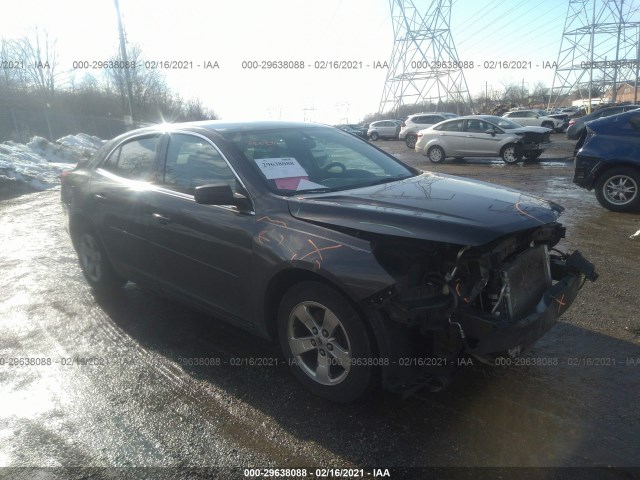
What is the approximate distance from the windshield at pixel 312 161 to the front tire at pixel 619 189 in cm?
535

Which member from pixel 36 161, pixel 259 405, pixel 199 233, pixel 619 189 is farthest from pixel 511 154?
pixel 36 161

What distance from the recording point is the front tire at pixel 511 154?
1656 cm

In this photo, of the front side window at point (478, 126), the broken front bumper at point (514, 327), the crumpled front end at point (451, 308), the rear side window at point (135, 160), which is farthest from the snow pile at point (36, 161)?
the front side window at point (478, 126)

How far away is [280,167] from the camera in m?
3.56

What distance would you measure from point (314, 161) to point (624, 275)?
3.57m

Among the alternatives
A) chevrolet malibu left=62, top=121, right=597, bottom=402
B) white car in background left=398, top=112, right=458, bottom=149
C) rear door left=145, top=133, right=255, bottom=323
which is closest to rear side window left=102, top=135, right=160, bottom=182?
chevrolet malibu left=62, top=121, right=597, bottom=402

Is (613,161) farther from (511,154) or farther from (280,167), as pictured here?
(511,154)

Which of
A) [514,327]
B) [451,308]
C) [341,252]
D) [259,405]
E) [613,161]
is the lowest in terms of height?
[259,405]

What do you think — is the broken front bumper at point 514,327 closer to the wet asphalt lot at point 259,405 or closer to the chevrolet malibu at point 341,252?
the chevrolet malibu at point 341,252

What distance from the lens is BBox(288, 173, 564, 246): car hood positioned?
2641 millimetres

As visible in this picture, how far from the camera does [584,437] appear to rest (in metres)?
2.68

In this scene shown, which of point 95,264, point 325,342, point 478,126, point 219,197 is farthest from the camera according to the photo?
point 478,126

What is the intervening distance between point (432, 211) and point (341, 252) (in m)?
0.59

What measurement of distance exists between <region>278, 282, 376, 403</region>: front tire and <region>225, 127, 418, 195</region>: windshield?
81cm
